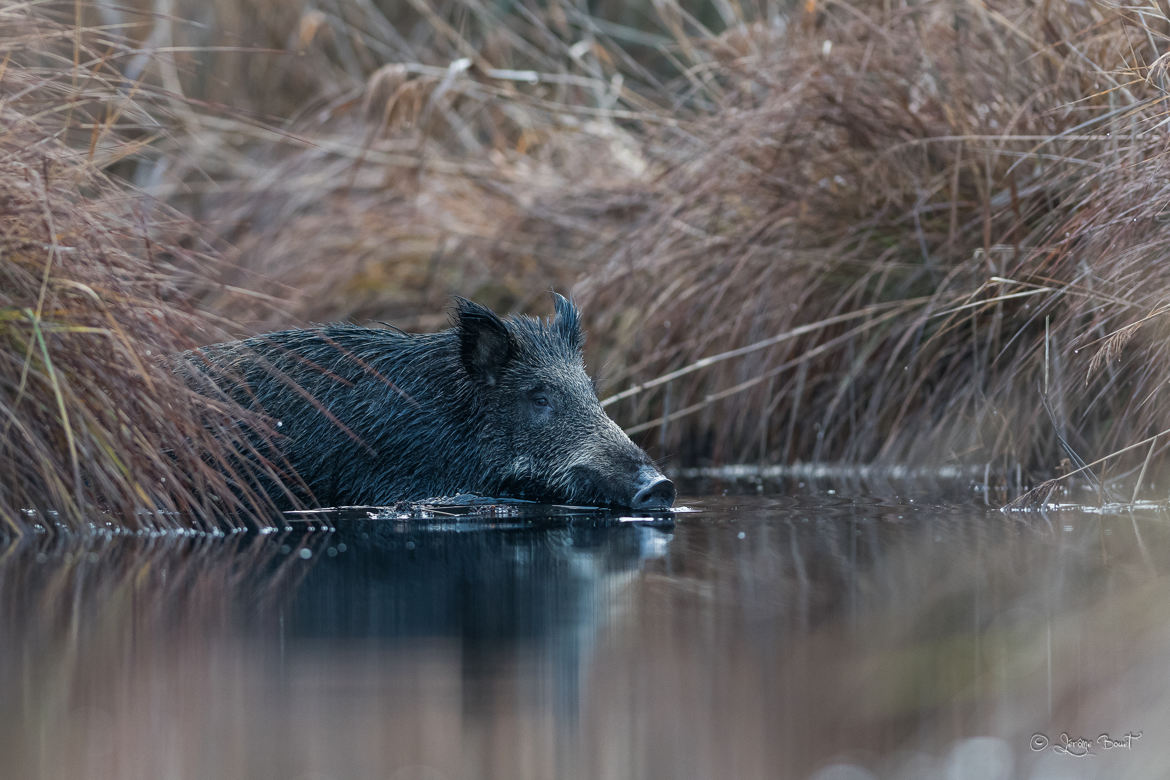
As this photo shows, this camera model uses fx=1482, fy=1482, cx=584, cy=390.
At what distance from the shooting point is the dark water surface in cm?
236

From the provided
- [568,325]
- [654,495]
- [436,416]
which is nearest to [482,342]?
[436,416]

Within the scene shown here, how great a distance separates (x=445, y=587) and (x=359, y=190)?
6580 millimetres

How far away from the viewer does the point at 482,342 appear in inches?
245

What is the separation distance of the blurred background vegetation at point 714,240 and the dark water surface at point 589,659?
2.51 ft

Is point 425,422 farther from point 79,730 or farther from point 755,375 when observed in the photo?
point 79,730

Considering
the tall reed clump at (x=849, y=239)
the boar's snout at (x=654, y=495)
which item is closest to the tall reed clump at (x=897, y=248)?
the tall reed clump at (x=849, y=239)

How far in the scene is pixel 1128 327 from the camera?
4926mm

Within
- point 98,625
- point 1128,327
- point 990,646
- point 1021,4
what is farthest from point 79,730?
point 1021,4

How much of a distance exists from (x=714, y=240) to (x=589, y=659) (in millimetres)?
4814

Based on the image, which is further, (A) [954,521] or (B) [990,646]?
(A) [954,521]

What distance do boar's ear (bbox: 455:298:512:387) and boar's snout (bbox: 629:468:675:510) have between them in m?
0.99
